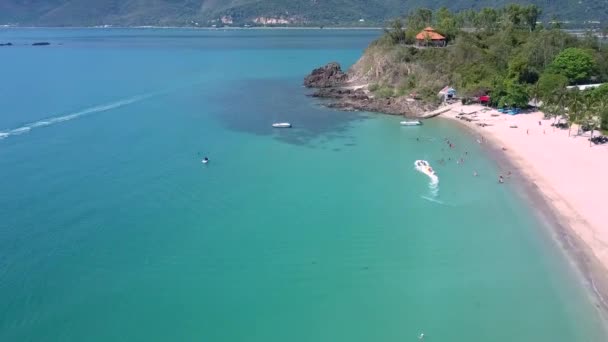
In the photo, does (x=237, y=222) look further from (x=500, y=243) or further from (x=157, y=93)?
(x=157, y=93)

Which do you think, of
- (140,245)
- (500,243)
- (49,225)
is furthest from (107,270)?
(500,243)

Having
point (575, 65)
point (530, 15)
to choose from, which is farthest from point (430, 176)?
point (530, 15)

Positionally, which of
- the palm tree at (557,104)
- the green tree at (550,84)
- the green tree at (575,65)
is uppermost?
the green tree at (575,65)

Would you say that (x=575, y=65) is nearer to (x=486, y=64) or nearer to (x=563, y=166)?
(x=486, y=64)

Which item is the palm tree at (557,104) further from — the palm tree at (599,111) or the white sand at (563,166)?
the palm tree at (599,111)

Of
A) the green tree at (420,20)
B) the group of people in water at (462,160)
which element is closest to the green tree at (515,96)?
the group of people in water at (462,160)

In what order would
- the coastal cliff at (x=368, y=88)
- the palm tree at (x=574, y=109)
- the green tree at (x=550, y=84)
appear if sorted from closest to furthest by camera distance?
the palm tree at (x=574, y=109) → the green tree at (x=550, y=84) → the coastal cliff at (x=368, y=88)
